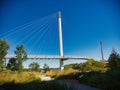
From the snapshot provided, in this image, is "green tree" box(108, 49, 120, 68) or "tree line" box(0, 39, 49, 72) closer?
"green tree" box(108, 49, 120, 68)

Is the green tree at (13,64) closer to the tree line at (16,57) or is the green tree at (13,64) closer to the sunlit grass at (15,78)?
the tree line at (16,57)

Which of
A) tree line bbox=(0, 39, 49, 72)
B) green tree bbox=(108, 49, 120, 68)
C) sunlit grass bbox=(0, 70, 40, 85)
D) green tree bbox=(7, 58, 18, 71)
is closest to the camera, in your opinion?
sunlit grass bbox=(0, 70, 40, 85)

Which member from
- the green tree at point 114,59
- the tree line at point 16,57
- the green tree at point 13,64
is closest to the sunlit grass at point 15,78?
the green tree at point 114,59

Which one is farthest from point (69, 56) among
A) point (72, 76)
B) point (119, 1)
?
point (119, 1)

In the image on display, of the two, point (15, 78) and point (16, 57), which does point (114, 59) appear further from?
point (16, 57)

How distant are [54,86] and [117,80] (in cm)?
196

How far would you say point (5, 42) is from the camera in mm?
16875

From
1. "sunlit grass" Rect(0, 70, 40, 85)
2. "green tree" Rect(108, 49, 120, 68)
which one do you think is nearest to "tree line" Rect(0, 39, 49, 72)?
"sunlit grass" Rect(0, 70, 40, 85)

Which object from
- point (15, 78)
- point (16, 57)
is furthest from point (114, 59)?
point (16, 57)

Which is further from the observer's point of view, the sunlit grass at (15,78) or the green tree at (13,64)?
the green tree at (13,64)

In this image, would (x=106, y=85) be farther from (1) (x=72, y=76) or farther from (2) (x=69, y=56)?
(2) (x=69, y=56)

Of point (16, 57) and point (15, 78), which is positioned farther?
point (16, 57)

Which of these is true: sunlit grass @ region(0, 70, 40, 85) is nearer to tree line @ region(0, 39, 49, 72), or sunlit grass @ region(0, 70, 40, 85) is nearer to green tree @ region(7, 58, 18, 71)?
tree line @ region(0, 39, 49, 72)

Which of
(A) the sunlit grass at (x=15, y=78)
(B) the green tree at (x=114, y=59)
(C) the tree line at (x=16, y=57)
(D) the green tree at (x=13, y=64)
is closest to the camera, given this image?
(A) the sunlit grass at (x=15, y=78)
